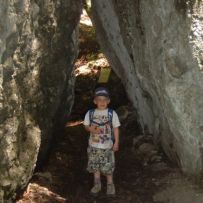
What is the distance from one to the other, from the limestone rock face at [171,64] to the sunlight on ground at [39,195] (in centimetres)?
171

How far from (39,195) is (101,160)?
0.89 m

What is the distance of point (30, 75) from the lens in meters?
6.04

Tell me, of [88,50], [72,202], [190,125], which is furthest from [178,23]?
[88,50]

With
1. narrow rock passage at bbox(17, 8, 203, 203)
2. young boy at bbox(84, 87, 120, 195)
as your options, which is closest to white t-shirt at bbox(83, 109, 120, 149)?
young boy at bbox(84, 87, 120, 195)

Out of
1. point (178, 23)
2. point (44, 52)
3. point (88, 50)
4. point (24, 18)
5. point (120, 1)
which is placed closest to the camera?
point (24, 18)

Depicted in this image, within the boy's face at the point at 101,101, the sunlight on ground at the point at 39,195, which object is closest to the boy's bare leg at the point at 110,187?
the sunlight on ground at the point at 39,195

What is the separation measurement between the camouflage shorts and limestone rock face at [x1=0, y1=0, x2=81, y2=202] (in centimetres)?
70

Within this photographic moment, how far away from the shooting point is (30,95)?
20.0 feet

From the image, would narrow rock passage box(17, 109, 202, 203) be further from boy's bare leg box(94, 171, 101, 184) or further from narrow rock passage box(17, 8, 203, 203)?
boy's bare leg box(94, 171, 101, 184)

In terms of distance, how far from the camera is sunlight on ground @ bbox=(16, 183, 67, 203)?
6133mm

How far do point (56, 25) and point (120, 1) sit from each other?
1120 millimetres

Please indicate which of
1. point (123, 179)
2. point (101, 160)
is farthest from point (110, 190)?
point (123, 179)

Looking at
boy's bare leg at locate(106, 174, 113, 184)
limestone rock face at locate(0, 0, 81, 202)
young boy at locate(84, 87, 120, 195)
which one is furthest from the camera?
boy's bare leg at locate(106, 174, 113, 184)

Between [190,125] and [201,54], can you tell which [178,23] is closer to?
[201,54]
